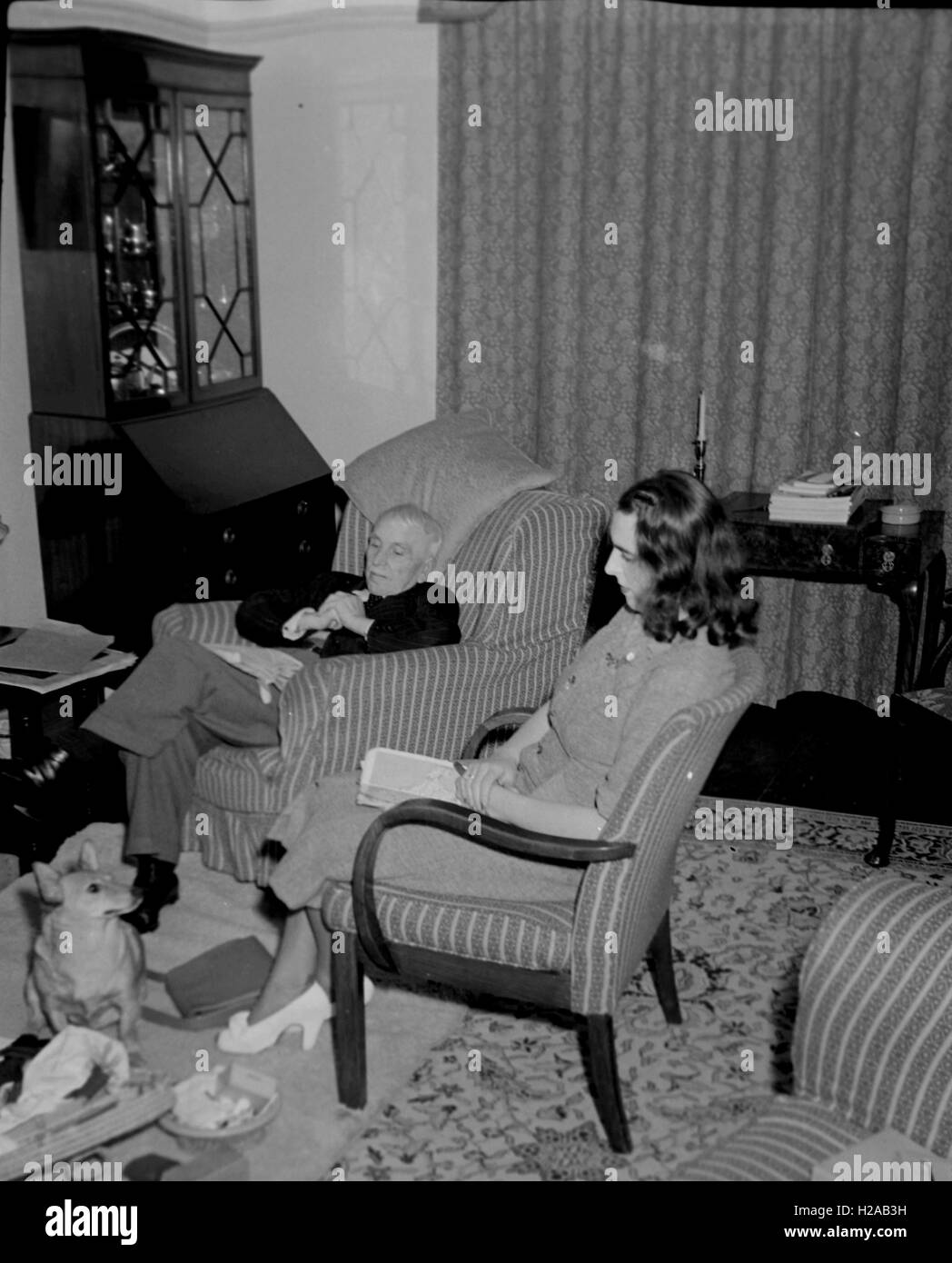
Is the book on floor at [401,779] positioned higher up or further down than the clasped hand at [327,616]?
further down

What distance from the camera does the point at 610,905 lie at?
2.52 metres

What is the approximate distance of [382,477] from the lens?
13.1 ft

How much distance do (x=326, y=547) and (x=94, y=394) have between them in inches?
40.9

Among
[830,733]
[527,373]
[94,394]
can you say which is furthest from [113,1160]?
[527,373]

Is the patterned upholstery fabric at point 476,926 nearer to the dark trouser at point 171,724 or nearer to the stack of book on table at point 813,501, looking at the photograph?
the dark trouser at point 171,724

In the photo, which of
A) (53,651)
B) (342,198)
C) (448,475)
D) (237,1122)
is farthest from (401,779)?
(342,198)

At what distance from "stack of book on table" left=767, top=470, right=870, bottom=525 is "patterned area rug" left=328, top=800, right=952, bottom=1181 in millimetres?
1148

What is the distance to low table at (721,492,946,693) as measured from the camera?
418 centimetres

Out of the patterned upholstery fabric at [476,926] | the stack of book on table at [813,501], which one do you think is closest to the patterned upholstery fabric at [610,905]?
the patterned upholstery fabric at [476,926]

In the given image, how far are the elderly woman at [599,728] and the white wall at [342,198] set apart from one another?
2796mm

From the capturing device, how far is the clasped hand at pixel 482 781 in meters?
2.75

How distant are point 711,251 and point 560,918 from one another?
2953 mm

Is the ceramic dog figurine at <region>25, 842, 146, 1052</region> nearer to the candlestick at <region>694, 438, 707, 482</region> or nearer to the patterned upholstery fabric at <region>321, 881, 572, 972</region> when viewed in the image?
the patterned upholstery fabric at <region>321, 881, 572, 972</region>
